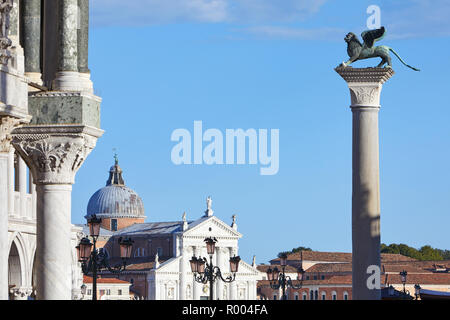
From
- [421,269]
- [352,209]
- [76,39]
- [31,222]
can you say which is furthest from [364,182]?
[421,269]

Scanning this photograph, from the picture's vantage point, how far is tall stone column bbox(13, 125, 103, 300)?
12.4 meters

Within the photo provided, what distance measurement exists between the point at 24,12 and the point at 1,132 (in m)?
2.62

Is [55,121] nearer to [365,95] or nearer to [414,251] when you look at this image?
[365,95]

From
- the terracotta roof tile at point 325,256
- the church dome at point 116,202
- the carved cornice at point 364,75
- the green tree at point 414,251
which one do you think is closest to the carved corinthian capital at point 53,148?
the carved cornice at point 364,75

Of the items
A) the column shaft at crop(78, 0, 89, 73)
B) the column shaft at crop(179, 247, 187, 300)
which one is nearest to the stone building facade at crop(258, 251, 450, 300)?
the column shaft at crop(179, 247, 187, 300)

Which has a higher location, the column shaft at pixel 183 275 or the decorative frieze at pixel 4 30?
the decorative frieze at pixel 4 30

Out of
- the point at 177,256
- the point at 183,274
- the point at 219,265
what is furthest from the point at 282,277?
the point at 219,265

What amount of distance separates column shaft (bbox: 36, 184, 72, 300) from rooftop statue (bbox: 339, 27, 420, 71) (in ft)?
24.3

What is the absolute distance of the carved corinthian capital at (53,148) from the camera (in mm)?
12719

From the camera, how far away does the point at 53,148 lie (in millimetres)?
12758

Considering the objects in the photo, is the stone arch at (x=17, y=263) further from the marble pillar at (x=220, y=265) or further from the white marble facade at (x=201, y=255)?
the marble pillar at (x=220, y=265)

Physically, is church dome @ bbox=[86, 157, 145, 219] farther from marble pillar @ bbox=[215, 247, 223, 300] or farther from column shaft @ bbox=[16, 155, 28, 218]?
column shaft @ bbox=[16, 155, 28, 218]

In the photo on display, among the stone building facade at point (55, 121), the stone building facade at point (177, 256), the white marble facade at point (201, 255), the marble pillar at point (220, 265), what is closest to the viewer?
the stone building facade at point (55, 121)

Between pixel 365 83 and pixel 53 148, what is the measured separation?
694cm
